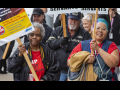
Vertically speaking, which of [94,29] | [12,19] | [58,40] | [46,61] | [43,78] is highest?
[12,19]

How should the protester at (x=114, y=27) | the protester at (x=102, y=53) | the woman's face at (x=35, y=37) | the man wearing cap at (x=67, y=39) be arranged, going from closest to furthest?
the protester at (x=102, y=53), the woman's face at (x=35, y=37), the man wearing cap at (x=67, y=39), the protester at (x=114, y=27)

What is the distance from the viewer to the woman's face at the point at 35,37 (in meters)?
3.24

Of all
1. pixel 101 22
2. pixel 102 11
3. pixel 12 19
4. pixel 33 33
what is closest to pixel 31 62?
pixel 33 33

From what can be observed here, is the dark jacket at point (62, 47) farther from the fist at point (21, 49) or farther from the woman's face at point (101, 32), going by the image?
the fist at point (21, 49)

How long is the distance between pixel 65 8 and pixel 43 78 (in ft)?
4.54

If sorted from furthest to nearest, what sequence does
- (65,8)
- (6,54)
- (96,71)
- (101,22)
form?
(6,54) < (65,8) < (101,22) < (96,71)

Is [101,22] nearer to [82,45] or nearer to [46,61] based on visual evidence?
[82,45]

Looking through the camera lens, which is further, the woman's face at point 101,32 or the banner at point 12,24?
the woman's face at point 101,32

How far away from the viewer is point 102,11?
3.79 m

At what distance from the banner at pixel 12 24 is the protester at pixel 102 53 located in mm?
837

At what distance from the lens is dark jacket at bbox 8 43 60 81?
3018mm

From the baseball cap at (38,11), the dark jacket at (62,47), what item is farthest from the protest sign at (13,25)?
the baseball cap at (38,11)

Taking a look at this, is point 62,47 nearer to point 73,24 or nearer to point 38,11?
point 73,24

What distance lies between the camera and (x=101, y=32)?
3072 mm
